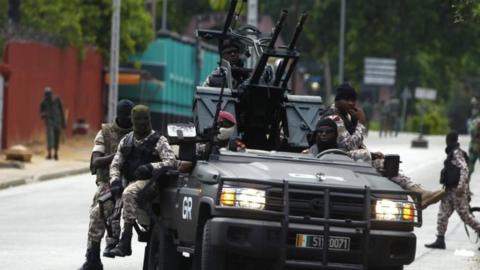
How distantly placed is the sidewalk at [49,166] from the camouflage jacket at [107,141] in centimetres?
1511

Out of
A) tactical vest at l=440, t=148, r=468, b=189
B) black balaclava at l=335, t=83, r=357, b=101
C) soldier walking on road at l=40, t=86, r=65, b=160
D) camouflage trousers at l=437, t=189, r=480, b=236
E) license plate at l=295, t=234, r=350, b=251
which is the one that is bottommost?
soldier walking on road at l=40, t=86, r=65, b=160

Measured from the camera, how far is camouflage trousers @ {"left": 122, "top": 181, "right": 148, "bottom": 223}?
14.1 meters

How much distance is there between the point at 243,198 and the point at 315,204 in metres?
0.54

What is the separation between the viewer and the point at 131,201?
14.1 m

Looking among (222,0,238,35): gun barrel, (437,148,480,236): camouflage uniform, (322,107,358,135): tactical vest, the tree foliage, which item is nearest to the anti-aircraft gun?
(322,107,358,135): tactical vest

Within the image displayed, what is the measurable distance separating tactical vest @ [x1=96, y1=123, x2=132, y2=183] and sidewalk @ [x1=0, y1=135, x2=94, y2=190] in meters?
15.1

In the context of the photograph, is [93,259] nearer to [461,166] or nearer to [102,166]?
[102,166]

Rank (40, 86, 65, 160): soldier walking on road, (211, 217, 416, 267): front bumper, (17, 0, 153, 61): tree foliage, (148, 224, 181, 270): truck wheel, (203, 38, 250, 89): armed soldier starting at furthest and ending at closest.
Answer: (17, 0, 153, 61): tree foliage < (40, 86, 65, 160): soldier walking on road < (203, 38, 250, 89): armed soldier < (148, 224, 181, 270): truck wheel < (211, 217, 416, 267): front bumper

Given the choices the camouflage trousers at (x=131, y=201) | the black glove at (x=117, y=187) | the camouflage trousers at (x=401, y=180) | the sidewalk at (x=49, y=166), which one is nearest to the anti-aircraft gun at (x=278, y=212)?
the camouflage trousers at (x=131, y=201)

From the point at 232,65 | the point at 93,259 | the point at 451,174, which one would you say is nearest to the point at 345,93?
the point at 232,65

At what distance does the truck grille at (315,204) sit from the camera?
12141 millimetres

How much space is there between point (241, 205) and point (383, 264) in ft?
3.84

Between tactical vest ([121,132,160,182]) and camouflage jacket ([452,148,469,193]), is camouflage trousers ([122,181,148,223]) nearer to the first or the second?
tactical vest ([121,132,160,182])

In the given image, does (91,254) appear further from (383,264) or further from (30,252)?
(383,264)
